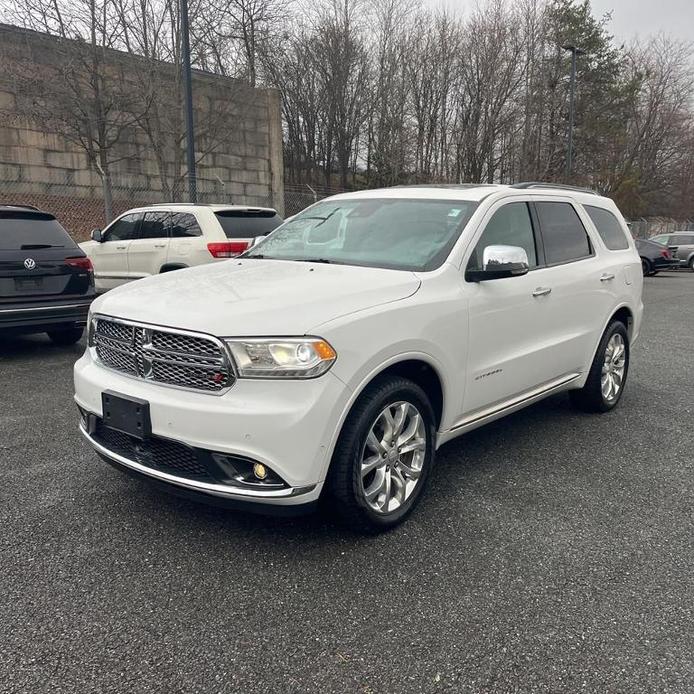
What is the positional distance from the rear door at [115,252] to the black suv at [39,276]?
2573 millimetres

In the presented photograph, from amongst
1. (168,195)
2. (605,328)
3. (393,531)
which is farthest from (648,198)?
(393,531)

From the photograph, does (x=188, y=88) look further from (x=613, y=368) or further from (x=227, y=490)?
(x=227, y=490)

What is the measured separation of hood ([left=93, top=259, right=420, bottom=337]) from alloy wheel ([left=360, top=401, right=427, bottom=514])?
589mm

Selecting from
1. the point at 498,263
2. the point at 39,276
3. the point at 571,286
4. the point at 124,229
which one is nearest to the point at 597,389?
the point at 571,286

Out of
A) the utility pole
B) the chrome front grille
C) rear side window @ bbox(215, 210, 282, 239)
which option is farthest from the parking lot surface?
the utility pole

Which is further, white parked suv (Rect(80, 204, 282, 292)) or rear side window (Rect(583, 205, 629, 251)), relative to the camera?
white parked suv (Rect(80, 204, 282, 292))

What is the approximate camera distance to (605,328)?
4980 mm

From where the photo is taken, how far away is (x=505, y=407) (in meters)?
3.91

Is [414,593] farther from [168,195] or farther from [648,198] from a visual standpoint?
[648,198]

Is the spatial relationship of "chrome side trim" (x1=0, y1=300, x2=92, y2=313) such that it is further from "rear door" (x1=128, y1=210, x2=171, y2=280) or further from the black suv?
"rear door" (x1=128, y1=210, x2=171, y2=280)

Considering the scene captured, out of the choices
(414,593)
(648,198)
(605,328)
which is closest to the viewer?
(414,593)

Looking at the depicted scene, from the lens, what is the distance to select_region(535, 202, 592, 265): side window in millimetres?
4375

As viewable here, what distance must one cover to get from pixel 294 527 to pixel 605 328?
3178mm

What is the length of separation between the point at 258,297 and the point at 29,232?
4798 millimetres
